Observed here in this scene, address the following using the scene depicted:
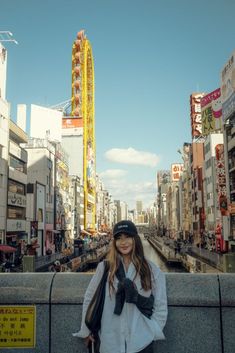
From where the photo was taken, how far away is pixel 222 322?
15.0 ft

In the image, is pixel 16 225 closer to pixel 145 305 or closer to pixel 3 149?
pixel 3 149

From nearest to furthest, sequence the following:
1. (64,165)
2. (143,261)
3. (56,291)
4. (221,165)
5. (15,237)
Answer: (143,261)
(56,291)
(15,237)
(221,165)
(64,165)

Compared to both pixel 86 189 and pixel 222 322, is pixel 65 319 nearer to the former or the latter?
pixel 222 322

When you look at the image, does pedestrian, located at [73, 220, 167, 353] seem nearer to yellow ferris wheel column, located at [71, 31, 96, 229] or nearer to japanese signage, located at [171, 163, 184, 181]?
yellow ferris wheel column, located at [71, 31, 96, 229]

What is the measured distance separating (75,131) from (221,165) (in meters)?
59.1

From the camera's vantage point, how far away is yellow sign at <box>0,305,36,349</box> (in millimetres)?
4719

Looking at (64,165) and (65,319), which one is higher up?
(64,165)

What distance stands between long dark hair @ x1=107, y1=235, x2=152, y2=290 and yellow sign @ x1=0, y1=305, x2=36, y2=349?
166 centimetres

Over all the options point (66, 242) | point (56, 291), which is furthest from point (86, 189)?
point (56, 291)

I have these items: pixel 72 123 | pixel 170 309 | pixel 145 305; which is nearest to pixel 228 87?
pixel 170 309

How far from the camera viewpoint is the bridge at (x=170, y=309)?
4.54m

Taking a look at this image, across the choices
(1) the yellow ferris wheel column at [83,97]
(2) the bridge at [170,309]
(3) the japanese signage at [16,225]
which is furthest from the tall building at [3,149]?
(1) the yellow ferris wheel column at [83,97]

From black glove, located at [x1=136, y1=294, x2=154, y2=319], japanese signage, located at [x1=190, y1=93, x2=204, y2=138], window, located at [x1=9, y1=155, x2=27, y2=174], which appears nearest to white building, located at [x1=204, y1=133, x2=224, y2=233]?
japanese signage, located at [x1=190, y1=93, x2=204, y2=138]

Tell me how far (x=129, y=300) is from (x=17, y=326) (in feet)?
6.51
